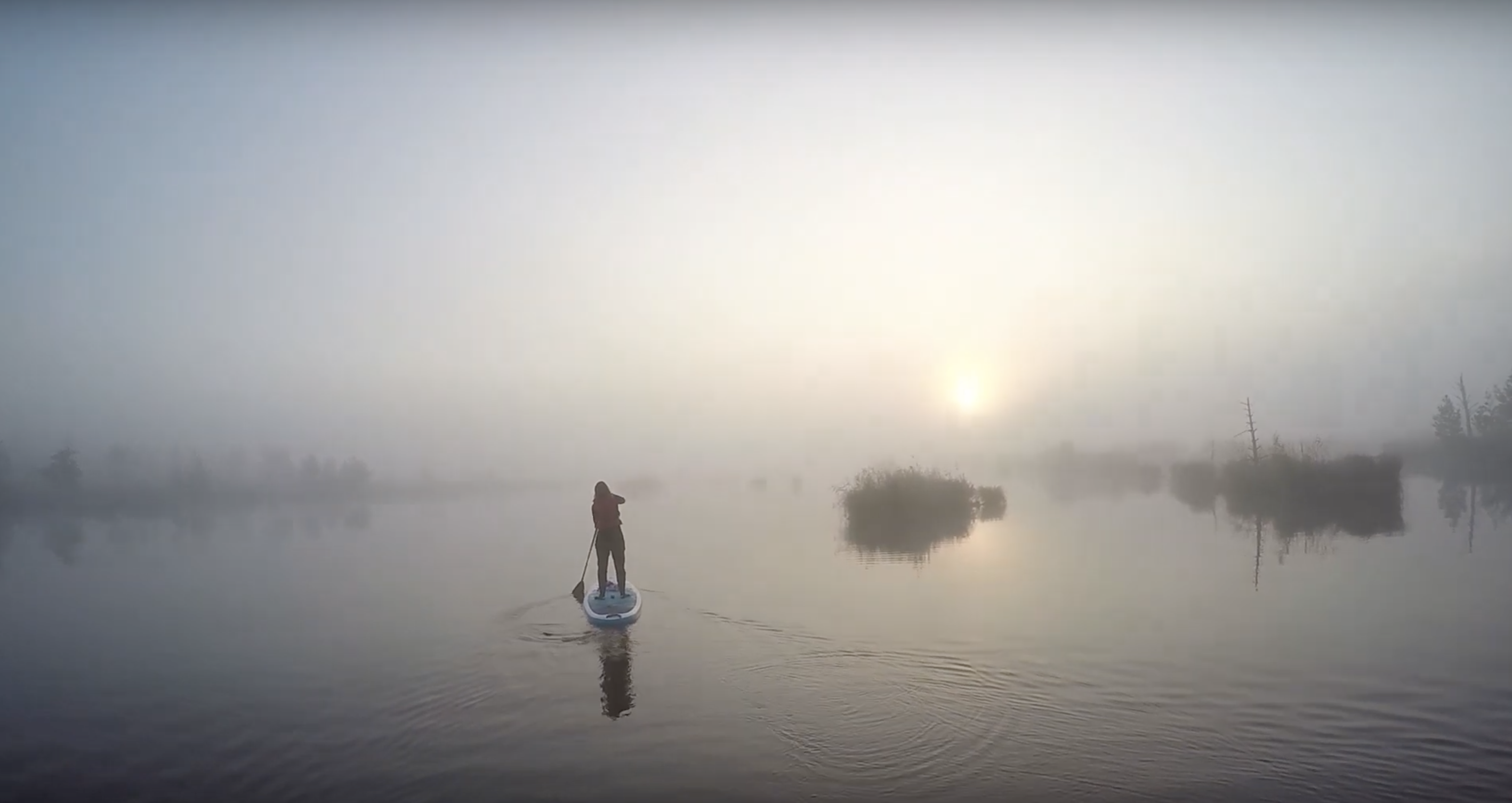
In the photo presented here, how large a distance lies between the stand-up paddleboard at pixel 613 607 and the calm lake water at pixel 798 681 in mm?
496

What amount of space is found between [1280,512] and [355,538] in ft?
170

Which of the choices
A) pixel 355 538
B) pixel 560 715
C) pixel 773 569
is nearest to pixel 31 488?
pixel 355 538

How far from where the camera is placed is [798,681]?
14.4m

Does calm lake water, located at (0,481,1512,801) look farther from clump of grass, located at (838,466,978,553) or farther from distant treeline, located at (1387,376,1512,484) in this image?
distant treeline, located at (1387,376,1512,484)

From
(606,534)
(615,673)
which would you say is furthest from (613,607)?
(615,673)

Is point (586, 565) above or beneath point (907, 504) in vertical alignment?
above

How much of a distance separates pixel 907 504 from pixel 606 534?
1129 inches

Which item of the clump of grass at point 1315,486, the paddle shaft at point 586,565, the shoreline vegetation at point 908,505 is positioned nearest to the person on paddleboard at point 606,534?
the paddle shaft at point 586,565

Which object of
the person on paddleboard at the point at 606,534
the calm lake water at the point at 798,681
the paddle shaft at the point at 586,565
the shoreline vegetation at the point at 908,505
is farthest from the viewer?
the shoreline vegetation at the point at 908,505

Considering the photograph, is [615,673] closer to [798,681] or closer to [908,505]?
[798,681]

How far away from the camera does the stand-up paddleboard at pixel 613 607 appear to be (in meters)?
19.3

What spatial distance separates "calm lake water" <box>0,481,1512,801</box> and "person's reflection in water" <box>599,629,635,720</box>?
0.08m

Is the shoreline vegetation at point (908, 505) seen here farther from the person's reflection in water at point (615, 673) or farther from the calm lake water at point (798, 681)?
the person's reflection in water at point (615, 673)

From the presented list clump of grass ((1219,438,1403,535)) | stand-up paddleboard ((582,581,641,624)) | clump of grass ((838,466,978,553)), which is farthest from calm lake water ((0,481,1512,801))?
clump of grass ((1219,438,1403,535))
